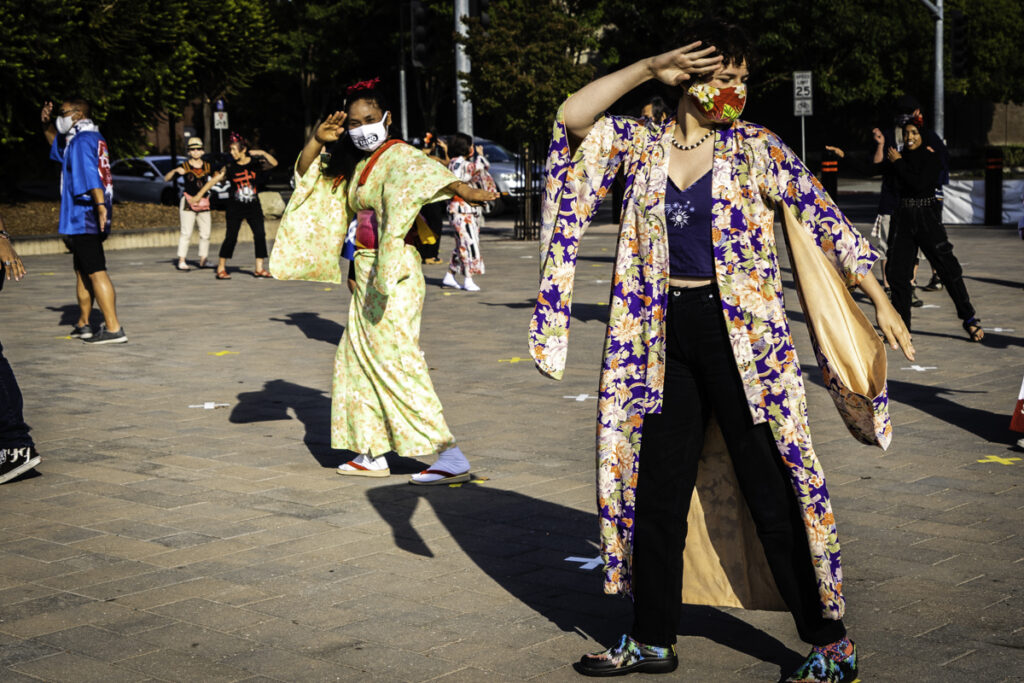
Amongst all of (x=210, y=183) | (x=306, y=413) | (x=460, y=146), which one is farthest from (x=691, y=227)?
(x=210, y=183)

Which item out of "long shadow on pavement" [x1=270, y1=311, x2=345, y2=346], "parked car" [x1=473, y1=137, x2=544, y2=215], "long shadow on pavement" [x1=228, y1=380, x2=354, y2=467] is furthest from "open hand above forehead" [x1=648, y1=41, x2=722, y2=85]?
"parked car" [x1=473, y1=137, x2=544, y2=215]

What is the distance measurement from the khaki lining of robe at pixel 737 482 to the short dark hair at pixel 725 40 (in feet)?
1.51

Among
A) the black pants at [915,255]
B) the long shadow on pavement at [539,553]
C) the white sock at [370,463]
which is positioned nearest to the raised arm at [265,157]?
the black pants at [915,255]

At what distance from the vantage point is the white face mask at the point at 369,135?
6457 millimetres

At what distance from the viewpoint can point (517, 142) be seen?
73.7 feet

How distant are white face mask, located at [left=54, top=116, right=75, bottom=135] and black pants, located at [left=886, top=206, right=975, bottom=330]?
6943 mm

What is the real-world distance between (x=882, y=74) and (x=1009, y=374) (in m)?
39.0

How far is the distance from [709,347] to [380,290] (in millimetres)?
2896

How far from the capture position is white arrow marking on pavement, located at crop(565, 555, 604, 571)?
5.01 meters

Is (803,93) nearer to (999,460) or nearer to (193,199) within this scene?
(193,199)

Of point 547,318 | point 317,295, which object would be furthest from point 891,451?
point 317,295

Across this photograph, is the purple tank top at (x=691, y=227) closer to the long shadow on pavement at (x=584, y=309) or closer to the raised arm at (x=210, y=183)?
the long shadow on pavement at (x=584, y=309)

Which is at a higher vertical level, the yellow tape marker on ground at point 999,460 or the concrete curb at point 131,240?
the concrete curb at point 131,240

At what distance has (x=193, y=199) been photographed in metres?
18.0
